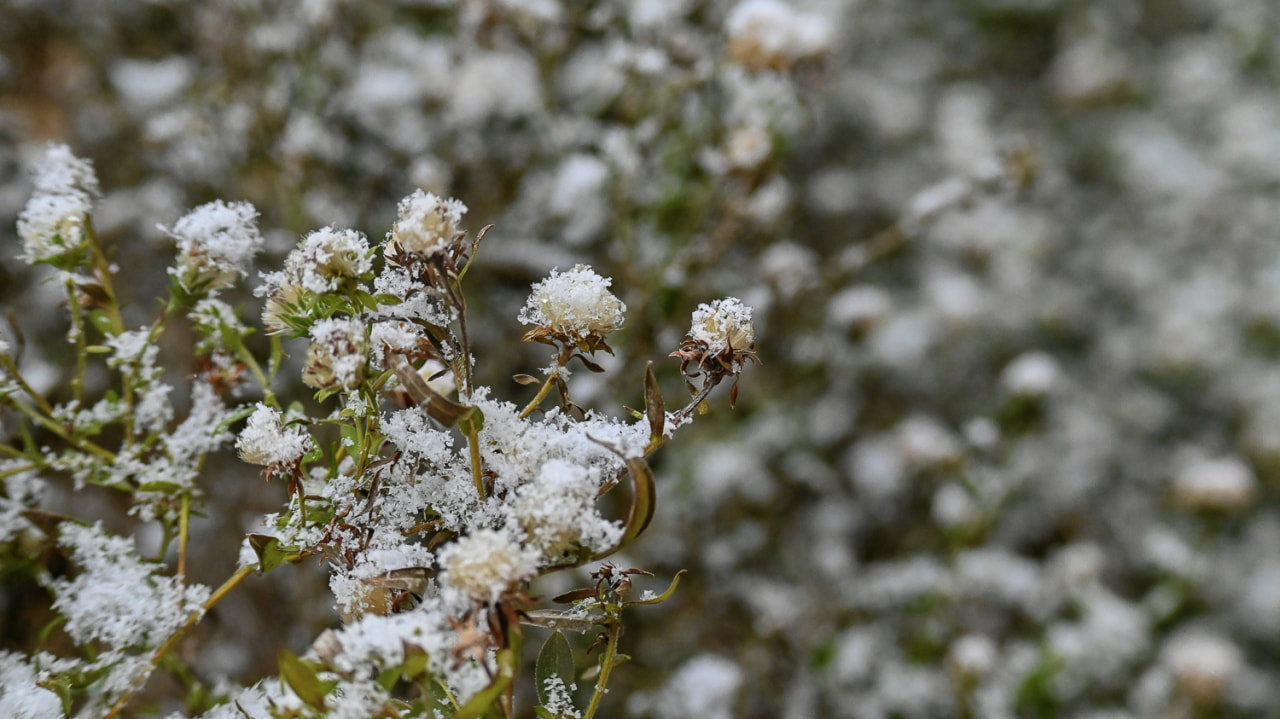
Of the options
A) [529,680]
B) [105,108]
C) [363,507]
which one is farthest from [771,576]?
[105,108]

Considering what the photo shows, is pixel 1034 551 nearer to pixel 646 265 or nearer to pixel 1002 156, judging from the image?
pixel 1002 156

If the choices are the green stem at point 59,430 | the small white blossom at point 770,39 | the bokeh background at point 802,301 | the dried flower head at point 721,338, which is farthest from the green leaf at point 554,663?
the small white blossom at point 770,39

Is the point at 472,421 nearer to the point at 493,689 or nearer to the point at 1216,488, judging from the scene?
the point at 493,689

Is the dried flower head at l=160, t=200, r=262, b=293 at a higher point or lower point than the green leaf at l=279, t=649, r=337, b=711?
higher

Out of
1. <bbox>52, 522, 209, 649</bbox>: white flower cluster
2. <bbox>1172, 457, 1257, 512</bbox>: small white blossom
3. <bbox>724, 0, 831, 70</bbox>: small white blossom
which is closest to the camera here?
<bbox>52, 522, 209, 649</bbox>: white flower cluster

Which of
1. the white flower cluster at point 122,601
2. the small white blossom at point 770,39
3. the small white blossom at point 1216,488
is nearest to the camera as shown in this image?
the white flower cluster at point 122,601

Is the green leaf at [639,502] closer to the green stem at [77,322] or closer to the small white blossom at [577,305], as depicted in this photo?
the small white blossom at [577,305]

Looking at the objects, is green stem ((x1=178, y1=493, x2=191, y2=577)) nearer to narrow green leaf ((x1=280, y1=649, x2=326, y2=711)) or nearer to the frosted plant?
the frosted plant

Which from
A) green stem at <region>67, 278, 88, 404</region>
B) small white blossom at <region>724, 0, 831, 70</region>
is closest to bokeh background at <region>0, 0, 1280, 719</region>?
small white blossom at <region>724, 0, 831, 70</region>

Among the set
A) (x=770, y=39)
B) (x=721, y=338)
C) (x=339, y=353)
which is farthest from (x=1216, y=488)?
(x=339, y=353)
